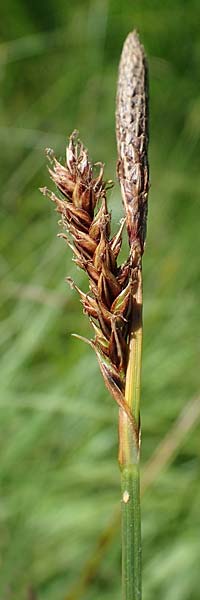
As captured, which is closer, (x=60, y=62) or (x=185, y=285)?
(x=185, y=285)

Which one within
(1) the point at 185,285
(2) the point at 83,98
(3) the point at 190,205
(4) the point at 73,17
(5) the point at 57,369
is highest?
(4) the point at 73,17

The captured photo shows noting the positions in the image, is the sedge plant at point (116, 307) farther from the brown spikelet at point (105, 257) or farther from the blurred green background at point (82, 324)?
the blurred green background at point (82, 324)

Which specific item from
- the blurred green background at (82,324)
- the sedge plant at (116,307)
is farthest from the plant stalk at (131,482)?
the blurred green background at (82,324)

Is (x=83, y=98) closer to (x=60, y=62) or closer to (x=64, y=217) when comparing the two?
(x=60, y=62)

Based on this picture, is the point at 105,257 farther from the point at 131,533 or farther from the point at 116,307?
the point at 131,533

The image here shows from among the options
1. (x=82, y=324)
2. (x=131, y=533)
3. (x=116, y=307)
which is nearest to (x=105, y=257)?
(x=116, y=307)

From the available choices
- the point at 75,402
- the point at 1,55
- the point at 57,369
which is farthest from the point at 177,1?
the point at 75,402
